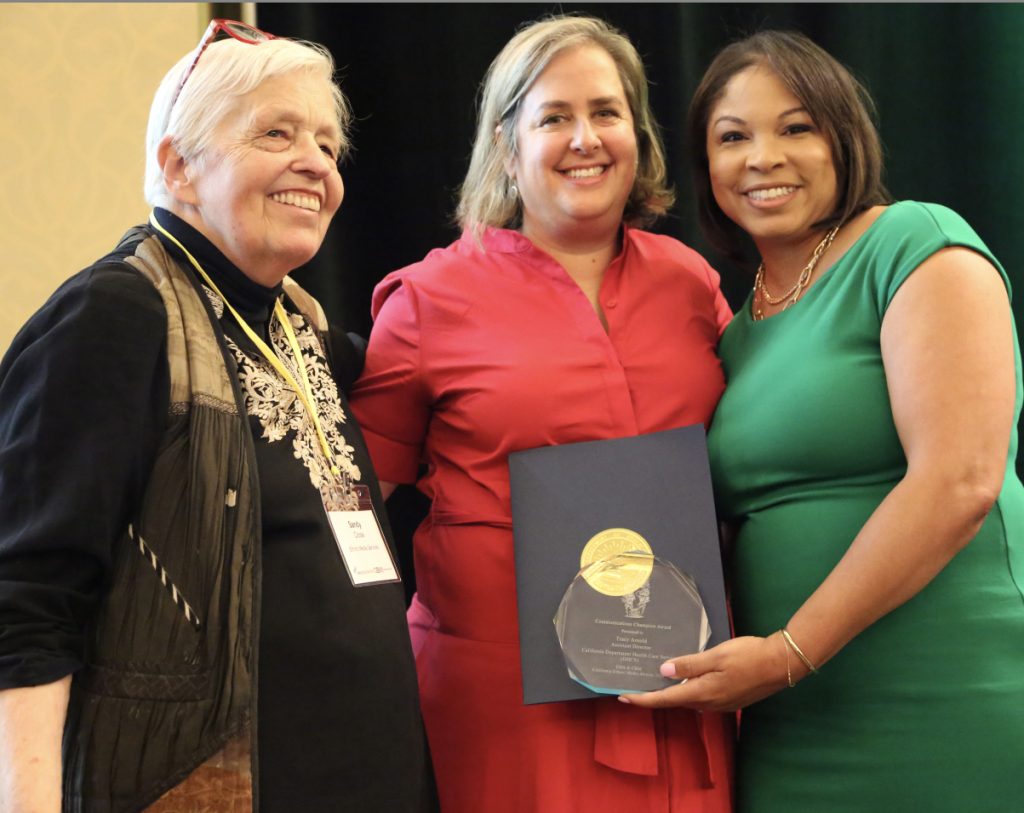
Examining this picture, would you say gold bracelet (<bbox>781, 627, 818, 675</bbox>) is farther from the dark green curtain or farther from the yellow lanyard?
the dark green curtain

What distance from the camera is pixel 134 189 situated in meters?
2.97

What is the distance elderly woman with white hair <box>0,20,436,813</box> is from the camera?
50.3 inches

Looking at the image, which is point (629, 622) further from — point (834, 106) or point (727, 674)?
point (834, 106)

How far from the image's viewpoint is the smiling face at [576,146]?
2029 mm

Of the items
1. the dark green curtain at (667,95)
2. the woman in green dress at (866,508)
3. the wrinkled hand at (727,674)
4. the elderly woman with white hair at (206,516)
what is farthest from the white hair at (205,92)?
the dark green curtain at (667,95)

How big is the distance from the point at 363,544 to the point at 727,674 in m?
0.56

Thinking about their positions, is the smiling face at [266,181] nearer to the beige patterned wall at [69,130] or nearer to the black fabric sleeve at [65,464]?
the black fabric sleeve at [65,464]

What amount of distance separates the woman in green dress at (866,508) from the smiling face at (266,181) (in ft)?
2.41

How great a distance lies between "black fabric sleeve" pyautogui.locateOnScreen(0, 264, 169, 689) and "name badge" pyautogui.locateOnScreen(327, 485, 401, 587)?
31cm

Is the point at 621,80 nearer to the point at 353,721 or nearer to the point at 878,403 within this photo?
the point at 878,403

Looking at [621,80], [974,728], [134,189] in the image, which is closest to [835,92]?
[621,80]

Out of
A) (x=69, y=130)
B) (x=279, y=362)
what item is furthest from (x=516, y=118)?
(x=69, y=130)

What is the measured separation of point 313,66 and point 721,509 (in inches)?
37.7

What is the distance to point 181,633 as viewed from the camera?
1346 millimetres
